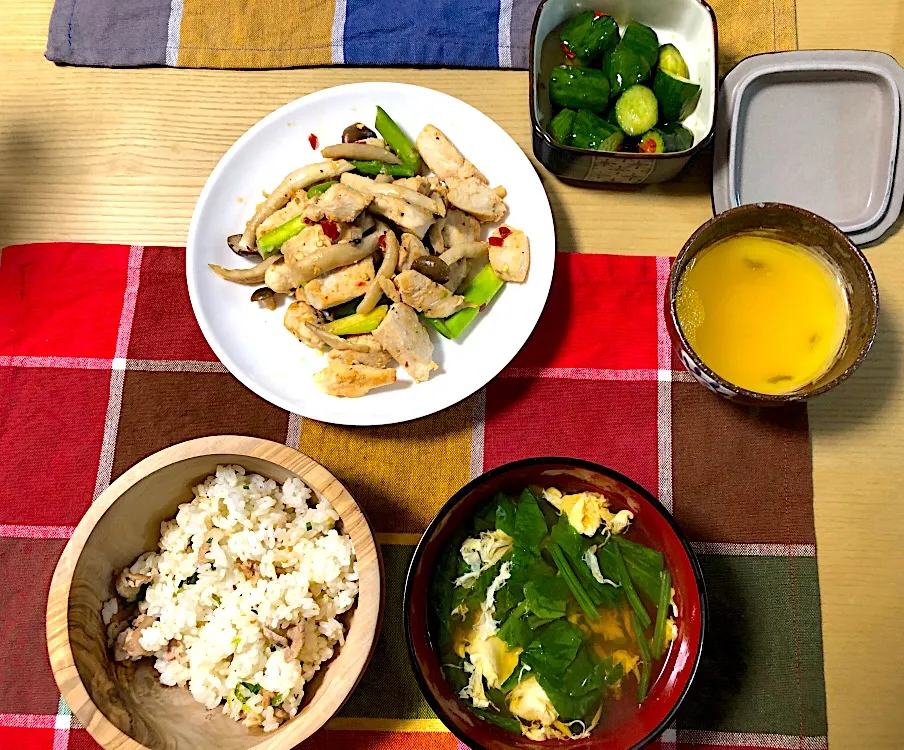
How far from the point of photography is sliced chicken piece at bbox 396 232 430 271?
150cm

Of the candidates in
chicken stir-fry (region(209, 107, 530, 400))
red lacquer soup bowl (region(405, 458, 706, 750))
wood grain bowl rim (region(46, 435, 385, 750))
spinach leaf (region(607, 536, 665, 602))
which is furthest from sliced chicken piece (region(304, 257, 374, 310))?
spinach leaf (region(607, 536, 665, 602))

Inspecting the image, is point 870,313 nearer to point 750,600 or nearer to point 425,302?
point 750,600

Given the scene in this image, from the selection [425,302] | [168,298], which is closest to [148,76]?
[168,298]

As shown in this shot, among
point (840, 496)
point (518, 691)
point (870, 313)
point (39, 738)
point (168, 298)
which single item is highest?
point (870, 313)

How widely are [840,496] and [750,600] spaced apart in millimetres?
287

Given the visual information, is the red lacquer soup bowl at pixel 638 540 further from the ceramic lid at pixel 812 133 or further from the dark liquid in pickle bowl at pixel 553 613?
the ceramic lid at pixel 812 133

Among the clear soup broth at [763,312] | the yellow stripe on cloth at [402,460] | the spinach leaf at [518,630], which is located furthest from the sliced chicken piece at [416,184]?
the spinach leaf at [518,630]

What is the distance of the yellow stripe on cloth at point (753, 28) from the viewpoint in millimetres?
1703

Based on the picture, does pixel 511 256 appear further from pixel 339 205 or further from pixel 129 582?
pixel 129 582

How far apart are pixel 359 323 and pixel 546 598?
0.64 meters

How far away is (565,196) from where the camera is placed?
1.65 m

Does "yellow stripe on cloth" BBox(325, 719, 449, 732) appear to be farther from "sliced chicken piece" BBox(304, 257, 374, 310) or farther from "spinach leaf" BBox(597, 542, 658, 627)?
"sliced chicken piece" BBox(304, 257, 374, 310)

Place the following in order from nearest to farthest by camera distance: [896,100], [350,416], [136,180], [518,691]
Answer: [518,691], [350,416], [896,100], [136,180]

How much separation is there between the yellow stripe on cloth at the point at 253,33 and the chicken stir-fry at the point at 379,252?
318 mm
